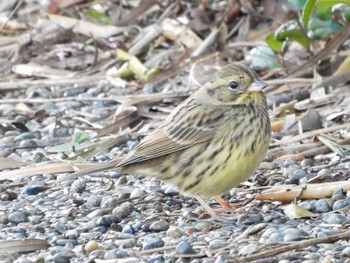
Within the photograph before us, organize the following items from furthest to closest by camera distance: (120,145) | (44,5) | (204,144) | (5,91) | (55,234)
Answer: (44,5)
(5,91)
(120,145)
(204,144)
(55,234)

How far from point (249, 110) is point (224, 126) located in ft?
0.50

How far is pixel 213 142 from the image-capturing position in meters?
5.62

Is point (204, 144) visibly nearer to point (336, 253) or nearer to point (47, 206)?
point (47, 206)

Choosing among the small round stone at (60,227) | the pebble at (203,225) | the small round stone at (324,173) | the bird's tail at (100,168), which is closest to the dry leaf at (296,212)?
the pebble at (203,225)

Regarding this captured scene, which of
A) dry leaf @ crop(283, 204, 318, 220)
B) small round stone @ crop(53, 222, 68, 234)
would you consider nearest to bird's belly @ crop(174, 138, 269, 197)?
dry leaf @ crop(283, 204, 318, 220)

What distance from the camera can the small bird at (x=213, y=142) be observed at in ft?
18.0

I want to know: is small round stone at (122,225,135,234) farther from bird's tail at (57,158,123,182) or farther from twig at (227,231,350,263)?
twig at (227,231,350,263)

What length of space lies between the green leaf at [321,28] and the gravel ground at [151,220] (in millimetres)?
1398

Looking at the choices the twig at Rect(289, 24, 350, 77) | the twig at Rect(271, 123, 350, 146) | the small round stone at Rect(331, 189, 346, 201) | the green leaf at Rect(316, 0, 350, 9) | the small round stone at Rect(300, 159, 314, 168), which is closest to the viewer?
the small round stone at Rect(331, 189, 346, 201)

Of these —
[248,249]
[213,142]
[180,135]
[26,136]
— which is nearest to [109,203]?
[180,135]

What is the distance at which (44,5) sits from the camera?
1012cm

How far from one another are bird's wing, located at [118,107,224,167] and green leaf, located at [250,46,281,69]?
1785 millimetres

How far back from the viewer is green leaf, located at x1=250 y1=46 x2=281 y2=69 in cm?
764

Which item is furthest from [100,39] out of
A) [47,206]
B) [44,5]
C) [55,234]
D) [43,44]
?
[55,234]
